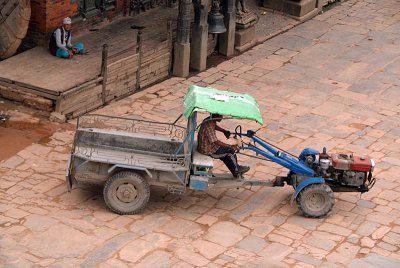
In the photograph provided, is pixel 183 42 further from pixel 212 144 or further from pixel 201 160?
pixel 201 160

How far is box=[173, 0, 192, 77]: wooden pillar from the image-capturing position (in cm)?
2039

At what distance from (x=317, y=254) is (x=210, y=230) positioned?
5.20 feet

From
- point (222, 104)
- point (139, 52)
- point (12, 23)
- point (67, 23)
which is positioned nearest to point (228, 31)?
point (139, 52)

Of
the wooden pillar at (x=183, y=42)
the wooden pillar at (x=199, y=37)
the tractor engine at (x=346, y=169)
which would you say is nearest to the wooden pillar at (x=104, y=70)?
the wooden pillar at (x=183, y=42)

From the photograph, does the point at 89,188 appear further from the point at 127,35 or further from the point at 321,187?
the point at 127,35

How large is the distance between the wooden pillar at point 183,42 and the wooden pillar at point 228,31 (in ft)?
4.77

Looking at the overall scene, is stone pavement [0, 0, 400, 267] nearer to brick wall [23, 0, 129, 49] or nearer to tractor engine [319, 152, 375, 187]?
tractor engine [319, 152, 375, 187]

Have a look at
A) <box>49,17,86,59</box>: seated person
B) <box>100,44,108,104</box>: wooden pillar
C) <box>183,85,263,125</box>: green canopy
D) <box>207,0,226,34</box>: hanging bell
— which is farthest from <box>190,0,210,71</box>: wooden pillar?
<box>183,85,263,125</box>: green canopy

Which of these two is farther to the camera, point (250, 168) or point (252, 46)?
point (252, 46)

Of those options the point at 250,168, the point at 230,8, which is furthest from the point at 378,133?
the point at 230,8

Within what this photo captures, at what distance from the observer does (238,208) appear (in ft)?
52.1

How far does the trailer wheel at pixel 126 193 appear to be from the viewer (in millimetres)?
15164

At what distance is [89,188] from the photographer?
52.5 ft

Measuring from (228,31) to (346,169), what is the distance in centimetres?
710
